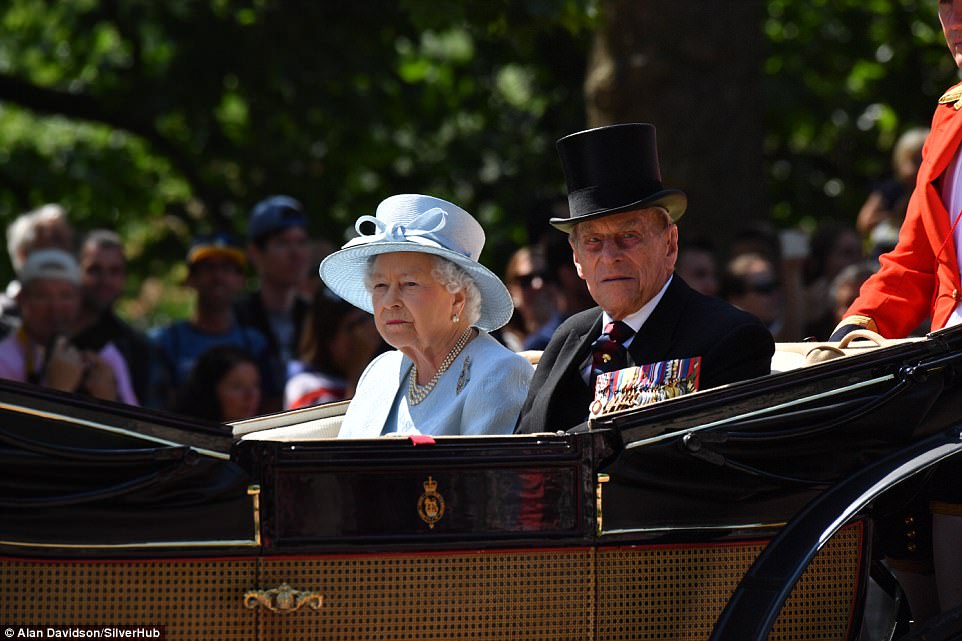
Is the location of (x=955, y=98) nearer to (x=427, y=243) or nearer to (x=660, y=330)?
(x=660, y=330)

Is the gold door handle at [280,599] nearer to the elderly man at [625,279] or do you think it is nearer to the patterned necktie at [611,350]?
the elderly man at [625,279]

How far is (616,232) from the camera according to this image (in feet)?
12.2

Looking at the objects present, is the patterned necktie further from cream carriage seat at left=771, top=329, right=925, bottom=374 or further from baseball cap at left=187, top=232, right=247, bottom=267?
baseball cap at left=187, top=232, right=247, bottom=267

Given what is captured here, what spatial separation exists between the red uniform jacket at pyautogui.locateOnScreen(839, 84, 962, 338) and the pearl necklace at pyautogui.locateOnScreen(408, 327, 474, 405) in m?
1.07

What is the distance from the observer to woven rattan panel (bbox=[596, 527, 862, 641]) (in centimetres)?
326

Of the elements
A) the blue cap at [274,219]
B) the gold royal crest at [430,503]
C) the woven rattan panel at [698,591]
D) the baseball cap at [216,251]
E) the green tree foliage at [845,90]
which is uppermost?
the green tree foliage at [845,90]

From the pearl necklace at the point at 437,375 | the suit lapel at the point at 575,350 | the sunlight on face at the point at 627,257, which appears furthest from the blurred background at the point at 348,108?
the sunlight on face at the point at 627,257

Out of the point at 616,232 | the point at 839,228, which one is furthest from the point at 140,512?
the point at 839,228

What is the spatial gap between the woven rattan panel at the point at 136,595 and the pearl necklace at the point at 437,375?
98 cm

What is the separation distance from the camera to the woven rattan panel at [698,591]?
3.26 m

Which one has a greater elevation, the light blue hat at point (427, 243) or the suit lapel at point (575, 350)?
the light blue hat at point (427, 243)

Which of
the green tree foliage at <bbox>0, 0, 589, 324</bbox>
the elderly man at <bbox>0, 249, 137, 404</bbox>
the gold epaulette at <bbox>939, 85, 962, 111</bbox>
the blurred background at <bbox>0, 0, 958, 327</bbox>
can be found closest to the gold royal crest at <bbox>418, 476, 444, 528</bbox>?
the gold epaulette at <bbox>939, 85, 962, 111</bbox>

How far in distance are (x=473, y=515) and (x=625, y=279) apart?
85 centimetres

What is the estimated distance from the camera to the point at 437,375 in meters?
4.01
